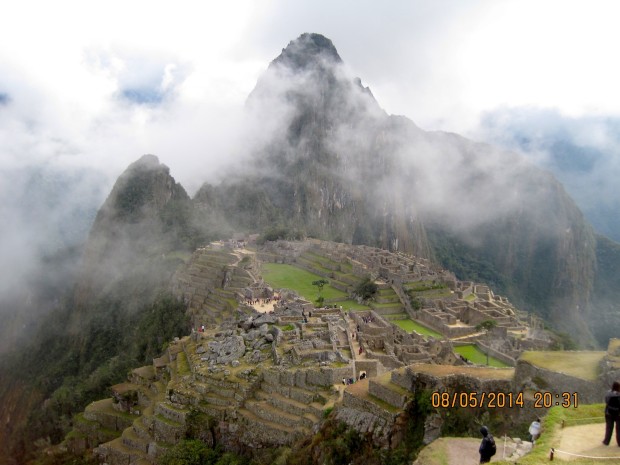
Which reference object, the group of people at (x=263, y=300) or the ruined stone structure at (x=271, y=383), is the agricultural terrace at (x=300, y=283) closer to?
the group of people at (x=263, y=300)

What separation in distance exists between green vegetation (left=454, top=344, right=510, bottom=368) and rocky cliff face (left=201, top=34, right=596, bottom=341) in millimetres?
84300

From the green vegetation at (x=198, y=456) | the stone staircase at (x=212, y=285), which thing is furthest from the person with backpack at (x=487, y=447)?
the stone staircase at (x=212, y=285)

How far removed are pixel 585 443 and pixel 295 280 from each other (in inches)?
1779

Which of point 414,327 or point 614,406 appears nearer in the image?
point 614,406

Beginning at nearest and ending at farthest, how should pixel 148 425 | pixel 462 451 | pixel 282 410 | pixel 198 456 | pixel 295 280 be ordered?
pixel 462 451 → pixel 282 410 → pixel 198 456 → pixel 148 425 → pixel 295 280

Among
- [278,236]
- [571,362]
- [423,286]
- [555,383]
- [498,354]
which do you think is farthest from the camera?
[278,236]

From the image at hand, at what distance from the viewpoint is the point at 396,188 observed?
162250 millimetres

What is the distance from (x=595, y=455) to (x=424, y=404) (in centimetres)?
622

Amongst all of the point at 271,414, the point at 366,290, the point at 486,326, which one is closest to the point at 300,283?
the point at 366,290

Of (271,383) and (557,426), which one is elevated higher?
(557,426)

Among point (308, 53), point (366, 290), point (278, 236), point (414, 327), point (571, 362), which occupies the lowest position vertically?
point (414, 327)

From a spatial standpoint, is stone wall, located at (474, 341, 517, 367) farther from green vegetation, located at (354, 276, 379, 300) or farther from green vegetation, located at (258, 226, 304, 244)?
green vegetation, located at (258, 226, 304, 244)

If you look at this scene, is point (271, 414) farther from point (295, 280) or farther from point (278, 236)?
point (278, 236)

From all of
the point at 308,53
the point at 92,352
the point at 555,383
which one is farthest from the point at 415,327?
the point at 308,53
